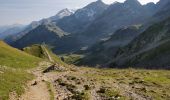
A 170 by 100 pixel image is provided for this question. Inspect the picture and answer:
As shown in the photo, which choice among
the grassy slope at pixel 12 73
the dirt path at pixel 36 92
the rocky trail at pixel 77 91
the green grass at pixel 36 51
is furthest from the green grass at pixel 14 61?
the green grass at pixel 36 51

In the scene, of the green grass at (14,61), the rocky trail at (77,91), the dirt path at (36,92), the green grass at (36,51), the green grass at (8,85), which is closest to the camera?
the green grass at (8,85)

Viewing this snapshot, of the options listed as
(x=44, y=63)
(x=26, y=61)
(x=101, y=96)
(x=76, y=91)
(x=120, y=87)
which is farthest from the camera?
(x=44, y=63)

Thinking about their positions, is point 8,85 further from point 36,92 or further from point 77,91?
point 77,91

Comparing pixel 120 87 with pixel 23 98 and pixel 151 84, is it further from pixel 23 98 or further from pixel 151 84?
pixel 23 98

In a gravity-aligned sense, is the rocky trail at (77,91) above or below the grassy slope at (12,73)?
below

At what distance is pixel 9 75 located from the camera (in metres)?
56.2

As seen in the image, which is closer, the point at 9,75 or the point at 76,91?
the point at 76,91

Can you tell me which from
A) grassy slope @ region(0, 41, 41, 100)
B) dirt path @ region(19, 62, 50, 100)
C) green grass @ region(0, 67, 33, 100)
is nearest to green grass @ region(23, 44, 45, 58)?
grassy slope @ region(0, 41, 41, 100)

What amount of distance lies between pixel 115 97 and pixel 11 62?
3771 cm

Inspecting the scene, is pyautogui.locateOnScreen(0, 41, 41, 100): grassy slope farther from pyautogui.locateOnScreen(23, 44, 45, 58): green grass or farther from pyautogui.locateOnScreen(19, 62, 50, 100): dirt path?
pyautogui.locateOnScreen(23, 44, 45, 58): green grass

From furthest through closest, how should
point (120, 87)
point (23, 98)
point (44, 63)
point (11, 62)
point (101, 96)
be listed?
point (44, 63) → point (11, 62) → point (120, 87) → point (101, 96) → point (23, 98)

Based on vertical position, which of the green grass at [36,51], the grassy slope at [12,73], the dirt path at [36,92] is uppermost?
the green grass at [36,51]

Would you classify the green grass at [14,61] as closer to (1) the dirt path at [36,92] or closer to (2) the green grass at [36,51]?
(1) the dirt path at [36,92]

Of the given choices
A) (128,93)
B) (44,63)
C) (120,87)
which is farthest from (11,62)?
(128,93)
